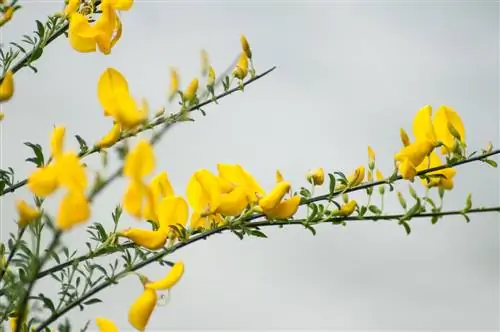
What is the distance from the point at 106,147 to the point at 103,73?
347 millimetres

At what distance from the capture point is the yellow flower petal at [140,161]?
0.61m

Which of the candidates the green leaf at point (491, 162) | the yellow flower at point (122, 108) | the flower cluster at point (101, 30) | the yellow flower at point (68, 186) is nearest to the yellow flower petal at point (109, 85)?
the yellow flower at point (122, 108)

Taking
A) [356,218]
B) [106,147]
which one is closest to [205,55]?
[106,147]

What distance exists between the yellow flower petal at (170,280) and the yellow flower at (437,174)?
24.5 inches

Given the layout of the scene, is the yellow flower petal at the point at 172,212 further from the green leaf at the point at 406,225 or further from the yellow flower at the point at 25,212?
the green leaf at the point at 406,225

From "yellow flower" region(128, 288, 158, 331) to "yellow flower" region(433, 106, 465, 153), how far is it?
696 millimetres

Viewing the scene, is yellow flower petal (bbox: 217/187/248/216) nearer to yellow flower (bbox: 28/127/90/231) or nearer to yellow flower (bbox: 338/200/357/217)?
yellow flower (bbox: 338/200/357/217)

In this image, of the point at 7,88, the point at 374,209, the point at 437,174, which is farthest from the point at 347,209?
the point at 7,88

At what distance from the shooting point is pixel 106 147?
43.6 inches

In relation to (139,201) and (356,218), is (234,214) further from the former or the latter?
(139,201)

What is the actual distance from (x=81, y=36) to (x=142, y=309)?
595 mm

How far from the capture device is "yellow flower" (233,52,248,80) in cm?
151

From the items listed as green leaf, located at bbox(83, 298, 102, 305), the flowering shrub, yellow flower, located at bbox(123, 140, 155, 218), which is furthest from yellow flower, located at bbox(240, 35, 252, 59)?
yellow flower, located at bbox(123, 140, 155, 218)

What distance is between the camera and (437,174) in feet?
4.37
